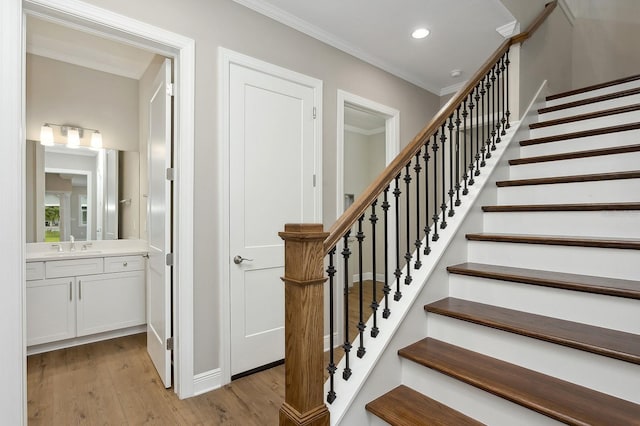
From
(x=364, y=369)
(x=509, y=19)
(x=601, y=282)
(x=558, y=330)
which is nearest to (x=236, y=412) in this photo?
(x=364, y=369)

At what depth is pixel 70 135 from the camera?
328cm

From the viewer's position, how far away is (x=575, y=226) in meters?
1.83

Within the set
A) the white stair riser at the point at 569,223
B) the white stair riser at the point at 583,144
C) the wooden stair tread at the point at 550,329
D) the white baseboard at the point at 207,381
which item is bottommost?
the white baseboard at the point at 207,381

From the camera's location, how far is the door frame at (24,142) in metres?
1.54

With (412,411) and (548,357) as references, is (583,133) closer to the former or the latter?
(548,357)

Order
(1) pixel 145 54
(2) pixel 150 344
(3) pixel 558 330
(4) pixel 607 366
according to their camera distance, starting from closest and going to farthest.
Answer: (4) pixel 607 366, (3) pixel 558 330, (2) pixel 150 344, (1) pixel 145 54

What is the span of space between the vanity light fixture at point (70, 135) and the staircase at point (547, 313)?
3.77 meters

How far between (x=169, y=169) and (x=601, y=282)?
2.53 m

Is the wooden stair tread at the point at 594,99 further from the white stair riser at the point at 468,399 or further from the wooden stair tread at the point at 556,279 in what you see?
the white stair riser at the point at 468,399

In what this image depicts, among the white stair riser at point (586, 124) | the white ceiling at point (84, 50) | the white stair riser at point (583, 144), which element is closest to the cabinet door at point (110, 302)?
the white ceiling at point (84, 50)

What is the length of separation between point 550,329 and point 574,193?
112 centimetres

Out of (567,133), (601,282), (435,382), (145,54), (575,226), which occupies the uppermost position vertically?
(145,54)

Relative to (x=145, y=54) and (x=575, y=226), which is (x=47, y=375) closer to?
(x=145, y=54)

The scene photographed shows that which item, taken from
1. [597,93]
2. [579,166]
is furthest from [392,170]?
[597,93]
